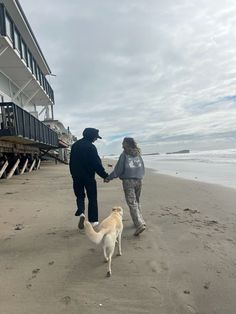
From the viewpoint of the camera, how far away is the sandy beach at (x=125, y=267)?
380 centimetres

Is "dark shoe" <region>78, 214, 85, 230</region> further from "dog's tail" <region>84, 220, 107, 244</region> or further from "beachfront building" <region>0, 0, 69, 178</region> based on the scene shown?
"beachfront building" <region>0, 0, 69, 178</region>

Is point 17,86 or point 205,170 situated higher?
point 17,86

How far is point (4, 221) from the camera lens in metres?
7.47

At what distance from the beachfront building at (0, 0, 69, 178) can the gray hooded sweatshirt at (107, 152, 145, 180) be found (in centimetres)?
907

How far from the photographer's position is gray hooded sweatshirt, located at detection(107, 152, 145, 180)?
666cm

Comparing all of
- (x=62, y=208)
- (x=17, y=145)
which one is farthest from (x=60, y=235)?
(x=17, y=145)

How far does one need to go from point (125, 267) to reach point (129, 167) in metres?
2.27

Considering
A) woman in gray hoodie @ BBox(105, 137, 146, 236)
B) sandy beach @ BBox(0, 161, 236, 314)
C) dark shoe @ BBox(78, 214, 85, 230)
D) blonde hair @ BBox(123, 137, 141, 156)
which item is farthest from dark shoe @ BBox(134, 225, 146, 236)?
blonde hair @ BBox(123, 137, 141, 156)


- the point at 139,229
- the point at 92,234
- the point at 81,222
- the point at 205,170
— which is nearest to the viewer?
the point at 92,234

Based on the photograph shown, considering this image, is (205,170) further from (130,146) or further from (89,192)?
(89,192)

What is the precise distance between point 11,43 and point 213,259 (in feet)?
54.2

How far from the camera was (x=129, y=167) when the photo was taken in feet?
21.9

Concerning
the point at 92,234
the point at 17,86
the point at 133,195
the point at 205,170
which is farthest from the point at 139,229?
the point at 17,86

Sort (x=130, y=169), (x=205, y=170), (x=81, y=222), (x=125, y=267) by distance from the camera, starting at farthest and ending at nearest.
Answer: (x=205, y=170) < (x=130, y=169) < (x=81, y=222) < (x=125, y=267)
